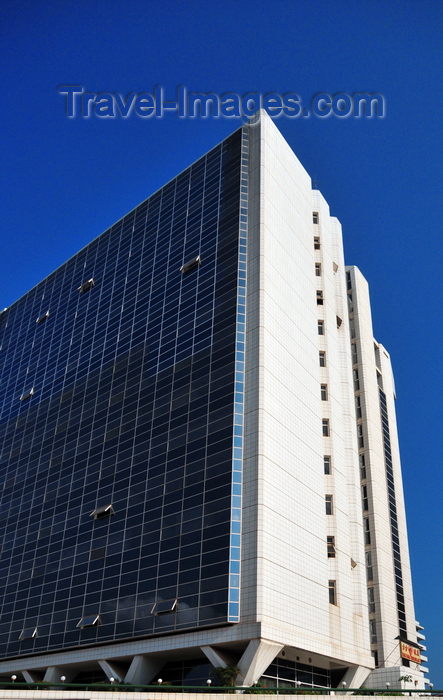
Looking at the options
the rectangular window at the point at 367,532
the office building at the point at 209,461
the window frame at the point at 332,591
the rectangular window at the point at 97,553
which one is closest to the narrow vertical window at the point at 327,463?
the office building at the point at 209,461

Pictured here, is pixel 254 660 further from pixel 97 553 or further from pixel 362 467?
pixel 362 467

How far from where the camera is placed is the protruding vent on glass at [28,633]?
63.6 m

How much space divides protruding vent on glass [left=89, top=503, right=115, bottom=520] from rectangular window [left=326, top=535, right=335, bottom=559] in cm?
2038

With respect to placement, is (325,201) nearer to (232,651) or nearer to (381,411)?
(381,411)

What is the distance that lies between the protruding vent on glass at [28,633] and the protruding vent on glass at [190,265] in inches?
1540

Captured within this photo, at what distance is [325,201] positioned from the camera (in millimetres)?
84062

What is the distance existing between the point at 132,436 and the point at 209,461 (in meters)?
12.9

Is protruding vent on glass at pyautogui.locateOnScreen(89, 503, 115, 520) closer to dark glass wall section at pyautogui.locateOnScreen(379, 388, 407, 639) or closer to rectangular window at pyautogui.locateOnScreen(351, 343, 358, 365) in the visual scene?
dark glass wall section at pyautogui.locateOnScreen(379, 388, 407, 639)

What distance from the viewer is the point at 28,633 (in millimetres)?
64250

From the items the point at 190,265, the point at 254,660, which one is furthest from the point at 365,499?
the point at 254,660

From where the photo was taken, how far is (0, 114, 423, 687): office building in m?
50.8

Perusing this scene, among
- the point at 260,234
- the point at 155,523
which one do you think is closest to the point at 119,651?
the point at 155,523

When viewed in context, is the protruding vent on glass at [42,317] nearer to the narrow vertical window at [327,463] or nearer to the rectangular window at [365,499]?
the narrow vertical window at [327,463]

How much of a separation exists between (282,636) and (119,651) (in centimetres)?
1524
